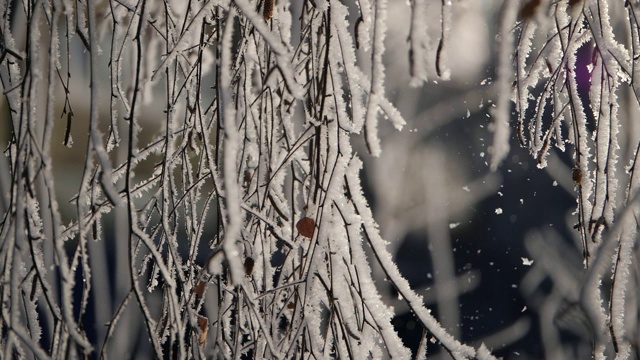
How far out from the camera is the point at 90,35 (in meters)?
0.85

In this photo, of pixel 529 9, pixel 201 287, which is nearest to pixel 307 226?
pixel 201 287

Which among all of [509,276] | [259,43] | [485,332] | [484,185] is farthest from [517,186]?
[259,43]

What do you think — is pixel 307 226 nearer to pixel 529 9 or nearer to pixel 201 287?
pixel 201 287

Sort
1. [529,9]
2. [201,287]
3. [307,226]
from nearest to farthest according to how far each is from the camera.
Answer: [529,9] → [307,226] → [201,287]

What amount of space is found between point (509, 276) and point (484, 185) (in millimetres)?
676

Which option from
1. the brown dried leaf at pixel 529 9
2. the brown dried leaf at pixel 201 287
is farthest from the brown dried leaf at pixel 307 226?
the brown dried leaf at pixel 529 9

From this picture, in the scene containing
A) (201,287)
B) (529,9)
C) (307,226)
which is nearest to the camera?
(529,9)

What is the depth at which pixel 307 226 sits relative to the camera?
1021mm

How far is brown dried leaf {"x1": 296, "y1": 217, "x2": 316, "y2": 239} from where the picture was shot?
1017mm

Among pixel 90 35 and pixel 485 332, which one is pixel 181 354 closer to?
pixel 90 35

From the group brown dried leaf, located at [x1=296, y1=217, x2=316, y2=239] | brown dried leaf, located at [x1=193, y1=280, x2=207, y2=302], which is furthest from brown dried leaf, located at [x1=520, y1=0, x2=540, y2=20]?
brown dried leaf, located at [x1=193, y1=280, x2=207, y2=302]

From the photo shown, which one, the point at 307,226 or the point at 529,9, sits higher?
the point at 529,9

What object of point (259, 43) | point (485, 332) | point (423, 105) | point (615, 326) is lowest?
point (485, 332)

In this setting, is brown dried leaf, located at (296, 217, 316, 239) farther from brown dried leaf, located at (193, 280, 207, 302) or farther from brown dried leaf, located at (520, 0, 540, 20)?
brown dried leaf, located at (520, 0, 540, 20)
